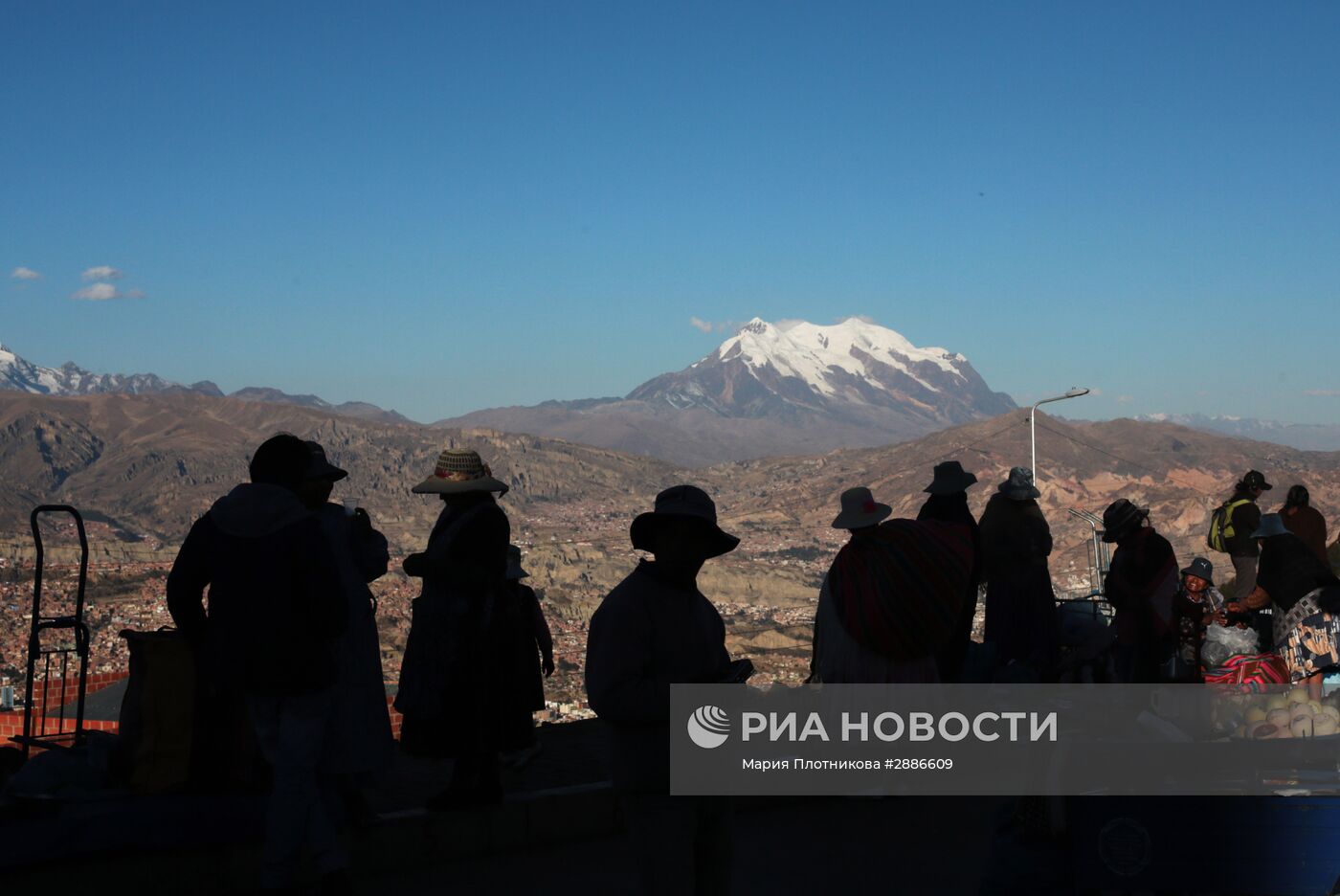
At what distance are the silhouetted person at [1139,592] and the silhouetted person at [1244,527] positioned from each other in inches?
106

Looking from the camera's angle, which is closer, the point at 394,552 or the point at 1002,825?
the point at 1002,825

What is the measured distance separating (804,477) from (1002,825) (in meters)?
129

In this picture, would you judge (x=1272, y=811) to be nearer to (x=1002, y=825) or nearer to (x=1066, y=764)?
(x=1066, y=764)

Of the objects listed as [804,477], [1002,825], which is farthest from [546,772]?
[804,477]

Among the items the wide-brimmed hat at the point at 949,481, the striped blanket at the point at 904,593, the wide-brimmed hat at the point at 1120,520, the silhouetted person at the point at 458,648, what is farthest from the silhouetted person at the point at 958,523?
the silhouetted person at the point at 458,648

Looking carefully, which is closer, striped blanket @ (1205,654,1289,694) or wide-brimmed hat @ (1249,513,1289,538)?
striped blanket @ (1205,654,1289,694)

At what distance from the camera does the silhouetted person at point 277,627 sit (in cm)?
418

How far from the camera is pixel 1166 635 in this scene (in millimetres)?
7531

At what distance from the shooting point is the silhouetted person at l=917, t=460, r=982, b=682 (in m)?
5.77

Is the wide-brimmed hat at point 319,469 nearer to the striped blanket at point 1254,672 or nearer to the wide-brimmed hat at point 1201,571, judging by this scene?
the striped blanket at point 1254,672

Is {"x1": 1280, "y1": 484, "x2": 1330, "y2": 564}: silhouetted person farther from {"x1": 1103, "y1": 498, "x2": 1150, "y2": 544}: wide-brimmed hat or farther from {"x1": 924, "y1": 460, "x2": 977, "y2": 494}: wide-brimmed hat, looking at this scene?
{"x1": 924, "y1": 460, "x2": 977, "y2": 494}: wide-brimmed hat

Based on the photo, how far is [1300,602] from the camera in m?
6.36

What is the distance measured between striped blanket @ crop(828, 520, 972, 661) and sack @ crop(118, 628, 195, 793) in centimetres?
244

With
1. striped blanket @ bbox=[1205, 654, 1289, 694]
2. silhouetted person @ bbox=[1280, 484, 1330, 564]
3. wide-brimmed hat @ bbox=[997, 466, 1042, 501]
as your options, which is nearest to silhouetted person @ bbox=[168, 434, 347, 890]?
striped blanket @ bbox=[1205, 654, 1289, 694]
